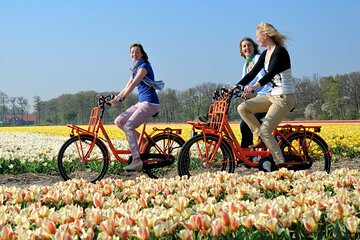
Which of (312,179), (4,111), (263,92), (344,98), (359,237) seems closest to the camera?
(359,237)

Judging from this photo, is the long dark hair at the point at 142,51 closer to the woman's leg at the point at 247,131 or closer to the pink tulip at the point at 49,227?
the woman's leg at the point at 247,131

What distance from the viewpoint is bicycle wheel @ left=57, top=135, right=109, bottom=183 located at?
7230 millimetres

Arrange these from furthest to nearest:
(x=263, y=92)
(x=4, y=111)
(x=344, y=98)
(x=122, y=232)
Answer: (x=4, y=111), (x=344, y=98), (x=263, y=92), (x=122, y=232)

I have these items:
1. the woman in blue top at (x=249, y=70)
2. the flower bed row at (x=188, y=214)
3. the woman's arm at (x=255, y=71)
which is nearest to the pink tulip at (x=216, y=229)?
the flower bed row at (x=188, y=214)

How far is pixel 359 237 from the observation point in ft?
9.61

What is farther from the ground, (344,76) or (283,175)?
(344,76)

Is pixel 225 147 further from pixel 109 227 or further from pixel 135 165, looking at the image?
pixel 109 227

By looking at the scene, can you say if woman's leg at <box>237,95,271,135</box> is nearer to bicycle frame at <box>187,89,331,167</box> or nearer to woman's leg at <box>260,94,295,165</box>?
woman's leg at <box>260,94,295,165</box>

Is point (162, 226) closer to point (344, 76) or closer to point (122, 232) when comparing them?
point (122, 232)

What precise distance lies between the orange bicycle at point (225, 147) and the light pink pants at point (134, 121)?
843 millimetres

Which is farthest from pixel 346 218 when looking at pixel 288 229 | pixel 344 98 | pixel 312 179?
pixel 344 98

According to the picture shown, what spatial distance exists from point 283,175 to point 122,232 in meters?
2.66

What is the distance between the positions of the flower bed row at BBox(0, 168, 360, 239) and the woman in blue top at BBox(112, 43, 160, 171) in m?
2.84

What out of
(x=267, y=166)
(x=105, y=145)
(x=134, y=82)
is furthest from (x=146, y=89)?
(x=267, y=166)
